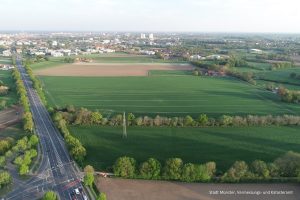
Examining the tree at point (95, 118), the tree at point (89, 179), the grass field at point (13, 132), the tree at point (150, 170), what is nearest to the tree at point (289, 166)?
the tree at point (150, 170)

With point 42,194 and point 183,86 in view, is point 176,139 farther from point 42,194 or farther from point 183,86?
point 183,86

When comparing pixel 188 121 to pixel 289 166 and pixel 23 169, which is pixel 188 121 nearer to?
pixel 289 166

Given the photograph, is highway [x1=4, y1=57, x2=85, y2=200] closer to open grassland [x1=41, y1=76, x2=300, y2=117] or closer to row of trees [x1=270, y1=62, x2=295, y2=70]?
open grassland [x1=41, y1=76, x2=300, y2=117]

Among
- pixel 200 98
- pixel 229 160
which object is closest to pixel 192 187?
pixel 229 160

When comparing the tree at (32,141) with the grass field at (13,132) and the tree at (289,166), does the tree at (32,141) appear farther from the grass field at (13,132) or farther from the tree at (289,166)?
the tree at (289,166)

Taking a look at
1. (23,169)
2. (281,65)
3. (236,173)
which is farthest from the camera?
(281,65)

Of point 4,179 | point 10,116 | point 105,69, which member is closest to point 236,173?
point 4,179
